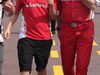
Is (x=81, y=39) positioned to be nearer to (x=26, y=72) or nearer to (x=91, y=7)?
(x=91, y=7)

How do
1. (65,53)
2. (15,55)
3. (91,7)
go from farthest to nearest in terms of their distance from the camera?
(15,55), (65,53), (91,7)

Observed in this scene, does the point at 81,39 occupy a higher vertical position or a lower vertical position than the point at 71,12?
lower

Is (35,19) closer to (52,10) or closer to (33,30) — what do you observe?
(33,30)

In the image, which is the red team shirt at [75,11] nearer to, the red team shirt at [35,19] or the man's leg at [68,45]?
the man's leg at [68,45]

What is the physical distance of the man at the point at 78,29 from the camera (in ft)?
17.1

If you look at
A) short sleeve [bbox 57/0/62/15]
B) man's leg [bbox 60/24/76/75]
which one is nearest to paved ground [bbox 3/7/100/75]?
man's leg [bbox 60/24/76/75]

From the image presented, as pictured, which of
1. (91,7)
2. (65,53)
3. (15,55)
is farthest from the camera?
(15,55)

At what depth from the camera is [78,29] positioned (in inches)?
207

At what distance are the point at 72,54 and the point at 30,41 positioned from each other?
2.19 ft

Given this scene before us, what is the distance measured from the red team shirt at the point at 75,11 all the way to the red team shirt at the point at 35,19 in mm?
268

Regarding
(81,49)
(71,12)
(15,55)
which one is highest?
(71,12)

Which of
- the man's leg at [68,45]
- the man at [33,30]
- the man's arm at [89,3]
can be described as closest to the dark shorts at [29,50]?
the man at [33,30]

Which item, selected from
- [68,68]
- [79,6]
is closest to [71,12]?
[79,6]

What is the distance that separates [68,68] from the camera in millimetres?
5559
